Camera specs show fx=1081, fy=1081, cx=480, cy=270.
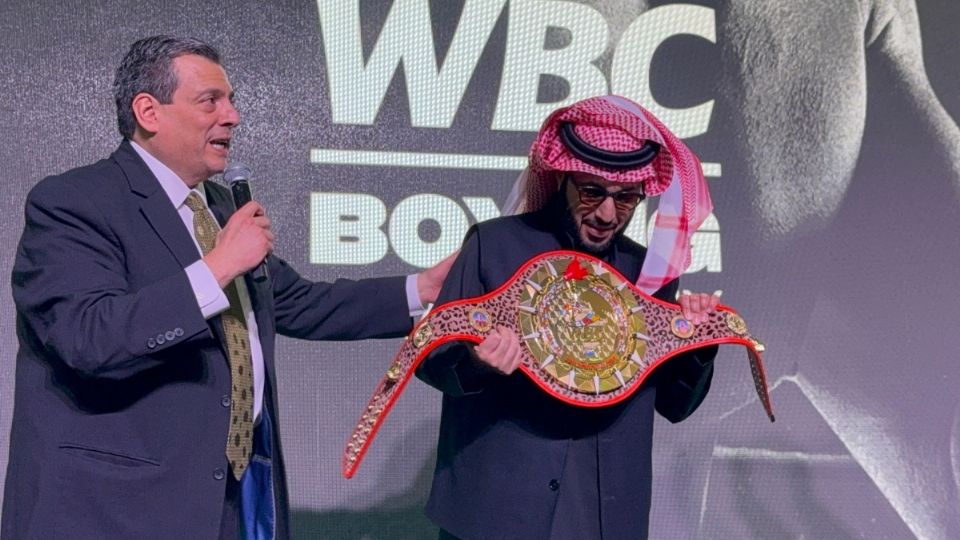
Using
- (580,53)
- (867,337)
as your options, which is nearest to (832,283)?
(867,337)

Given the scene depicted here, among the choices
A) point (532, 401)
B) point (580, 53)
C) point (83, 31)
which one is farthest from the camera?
point (580, 53)

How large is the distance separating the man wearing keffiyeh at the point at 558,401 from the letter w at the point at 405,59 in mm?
1128

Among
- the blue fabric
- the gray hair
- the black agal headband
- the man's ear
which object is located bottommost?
the blue fabric

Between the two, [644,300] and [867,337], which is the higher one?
[644,300]

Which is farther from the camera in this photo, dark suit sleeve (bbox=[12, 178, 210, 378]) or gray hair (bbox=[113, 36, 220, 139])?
gray hair (bbox=[113, 36, 220, 139])

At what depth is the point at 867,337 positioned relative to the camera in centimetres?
329

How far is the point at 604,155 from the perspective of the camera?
189cm

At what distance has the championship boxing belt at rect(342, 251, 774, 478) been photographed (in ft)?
6.11

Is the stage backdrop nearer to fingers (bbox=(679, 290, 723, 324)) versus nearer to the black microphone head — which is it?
the black microphone head

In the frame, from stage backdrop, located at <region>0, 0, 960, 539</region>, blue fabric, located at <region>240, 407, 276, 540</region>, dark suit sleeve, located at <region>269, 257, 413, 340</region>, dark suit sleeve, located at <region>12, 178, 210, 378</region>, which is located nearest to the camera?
dark suit sleeve, located at <region>12, 178, 210, 378</region>

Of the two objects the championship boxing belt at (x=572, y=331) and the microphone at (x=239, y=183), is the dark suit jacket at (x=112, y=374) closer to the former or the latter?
the microphone at (x=239, y=183)

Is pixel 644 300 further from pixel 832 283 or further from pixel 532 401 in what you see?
pixel 832 283

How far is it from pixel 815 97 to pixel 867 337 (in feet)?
2.46

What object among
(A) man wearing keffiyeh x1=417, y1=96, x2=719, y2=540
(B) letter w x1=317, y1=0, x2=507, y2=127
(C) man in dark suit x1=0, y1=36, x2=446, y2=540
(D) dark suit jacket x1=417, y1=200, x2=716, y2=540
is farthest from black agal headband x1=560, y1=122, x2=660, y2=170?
(B) letter w x1=317, y1=0, x2=507, y2=127
